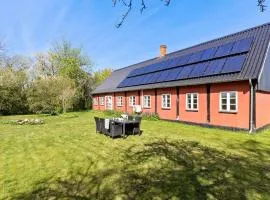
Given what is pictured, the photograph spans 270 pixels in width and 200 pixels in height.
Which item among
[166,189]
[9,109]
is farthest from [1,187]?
[9,109]

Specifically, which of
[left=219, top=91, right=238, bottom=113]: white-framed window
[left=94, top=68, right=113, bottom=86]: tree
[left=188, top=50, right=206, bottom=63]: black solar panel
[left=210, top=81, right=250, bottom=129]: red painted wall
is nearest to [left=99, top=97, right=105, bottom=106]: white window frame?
[left=94, top=68, right=113, bottom=86]: tree

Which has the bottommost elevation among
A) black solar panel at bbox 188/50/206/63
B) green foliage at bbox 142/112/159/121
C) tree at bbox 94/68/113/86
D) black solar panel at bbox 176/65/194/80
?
green foliage at bbox 142/112/159/121

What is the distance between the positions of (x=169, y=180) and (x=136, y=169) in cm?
135

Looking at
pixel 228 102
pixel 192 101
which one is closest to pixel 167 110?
pixel 192 101

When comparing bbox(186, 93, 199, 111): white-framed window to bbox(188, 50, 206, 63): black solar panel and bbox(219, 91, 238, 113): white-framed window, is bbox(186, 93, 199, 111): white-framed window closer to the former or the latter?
bbox(219, 91, 238, 113): white-framed window

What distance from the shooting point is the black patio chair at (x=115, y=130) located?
43.4ft

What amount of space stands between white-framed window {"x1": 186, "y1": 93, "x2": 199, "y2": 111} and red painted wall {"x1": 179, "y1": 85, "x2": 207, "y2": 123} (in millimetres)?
231

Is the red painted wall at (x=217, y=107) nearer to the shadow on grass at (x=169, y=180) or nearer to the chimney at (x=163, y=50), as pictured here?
the shadow on grass at (x=169, y=180)

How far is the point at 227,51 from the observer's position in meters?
18.3

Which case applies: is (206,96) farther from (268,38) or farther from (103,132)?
(103,132)

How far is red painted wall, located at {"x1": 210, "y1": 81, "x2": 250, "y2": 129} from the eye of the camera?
15445 mm

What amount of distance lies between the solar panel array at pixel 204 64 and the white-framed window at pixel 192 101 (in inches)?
56.1

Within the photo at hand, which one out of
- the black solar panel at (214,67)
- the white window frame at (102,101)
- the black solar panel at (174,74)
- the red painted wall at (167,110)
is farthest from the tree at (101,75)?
the black solar panel at (214,67)

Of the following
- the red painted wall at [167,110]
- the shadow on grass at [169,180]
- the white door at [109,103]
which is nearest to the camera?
the shadow on grass at [169,180]
